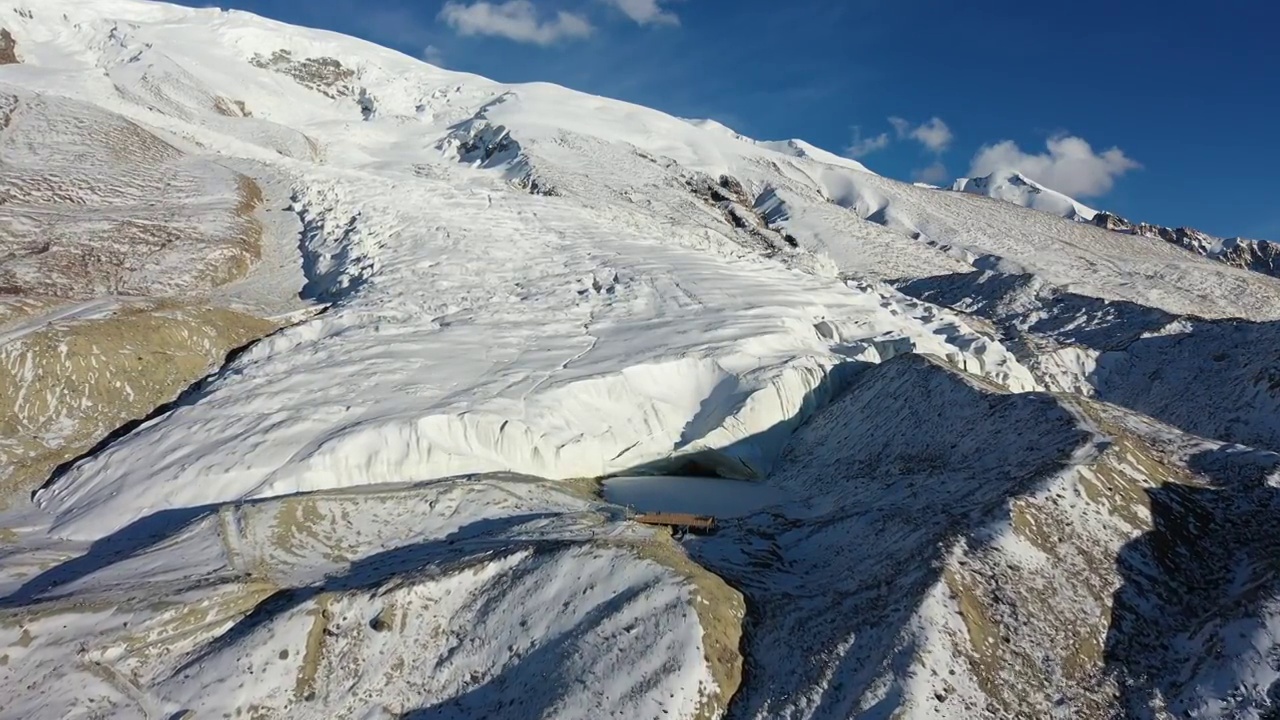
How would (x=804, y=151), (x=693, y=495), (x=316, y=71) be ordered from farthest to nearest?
(x=804, y=151), (x=316, y=71), (x=693, y=495)

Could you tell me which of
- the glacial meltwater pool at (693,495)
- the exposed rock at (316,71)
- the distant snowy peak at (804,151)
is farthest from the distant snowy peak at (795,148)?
the glacial meltwater pool at (693,495)

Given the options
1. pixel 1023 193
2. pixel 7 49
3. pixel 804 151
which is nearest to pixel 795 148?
pixel 804 151

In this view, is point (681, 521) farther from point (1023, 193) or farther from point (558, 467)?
point (1023, 193)

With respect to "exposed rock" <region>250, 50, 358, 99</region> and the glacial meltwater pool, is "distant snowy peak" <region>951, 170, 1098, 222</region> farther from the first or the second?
the glacial meltwater pool

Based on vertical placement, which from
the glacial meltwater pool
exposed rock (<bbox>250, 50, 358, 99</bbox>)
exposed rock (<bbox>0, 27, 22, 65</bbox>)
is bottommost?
the glacial meltwater pool

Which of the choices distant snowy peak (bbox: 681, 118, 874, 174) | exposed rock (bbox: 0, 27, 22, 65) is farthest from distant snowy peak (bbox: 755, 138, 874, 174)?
exposed rock (bbox: 0, 27, 22, 65)

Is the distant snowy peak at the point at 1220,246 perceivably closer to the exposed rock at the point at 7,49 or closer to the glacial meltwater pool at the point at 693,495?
the glacial meltwater pool at the point at 693,495
